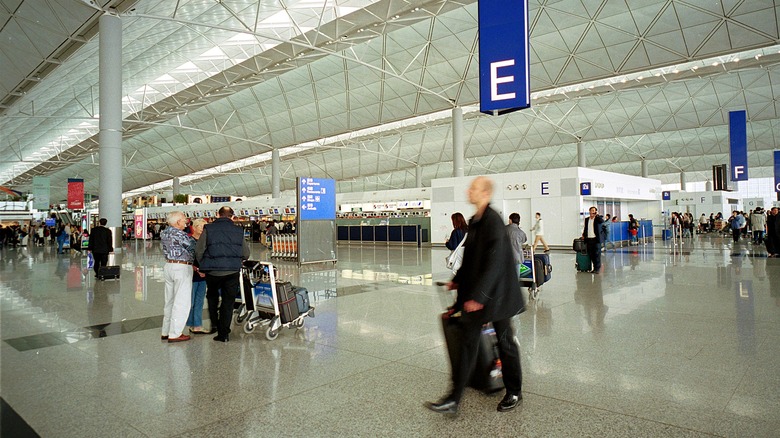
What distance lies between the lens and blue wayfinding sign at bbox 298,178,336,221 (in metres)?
16.5

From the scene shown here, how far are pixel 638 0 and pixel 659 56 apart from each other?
355 centimetres

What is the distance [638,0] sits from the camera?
22422 mm

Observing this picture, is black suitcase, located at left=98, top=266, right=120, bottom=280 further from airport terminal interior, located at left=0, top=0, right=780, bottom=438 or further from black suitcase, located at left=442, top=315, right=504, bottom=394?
black suitcase, located at left=442, top=315, right=504, bottom=394

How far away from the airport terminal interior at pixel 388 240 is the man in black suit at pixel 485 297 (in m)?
0.24

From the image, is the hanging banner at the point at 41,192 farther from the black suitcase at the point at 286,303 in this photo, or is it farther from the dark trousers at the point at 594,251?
the dark trousers at the point at 594,251

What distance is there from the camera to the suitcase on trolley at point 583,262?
12.7m

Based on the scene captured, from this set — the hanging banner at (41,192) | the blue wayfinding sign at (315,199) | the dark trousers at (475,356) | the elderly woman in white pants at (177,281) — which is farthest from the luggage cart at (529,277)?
the hanging banner at (41,192)

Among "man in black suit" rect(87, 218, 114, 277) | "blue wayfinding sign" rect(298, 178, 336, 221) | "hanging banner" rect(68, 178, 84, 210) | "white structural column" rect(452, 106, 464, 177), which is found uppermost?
"white structural column" rect(452, 106, 464, 177)

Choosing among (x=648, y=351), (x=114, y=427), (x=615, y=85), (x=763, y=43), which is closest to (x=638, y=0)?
(x=763, y=43)

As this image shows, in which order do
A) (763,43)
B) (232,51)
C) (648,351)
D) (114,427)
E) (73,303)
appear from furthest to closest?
(232,51) → (763,43) → (73,303) → (648,351) → (114,427)

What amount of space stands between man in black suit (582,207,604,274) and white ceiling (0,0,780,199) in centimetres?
1291

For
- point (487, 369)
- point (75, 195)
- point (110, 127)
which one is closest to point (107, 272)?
point (110, 127)

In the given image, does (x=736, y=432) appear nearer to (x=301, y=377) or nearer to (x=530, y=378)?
(x=530, y=378)

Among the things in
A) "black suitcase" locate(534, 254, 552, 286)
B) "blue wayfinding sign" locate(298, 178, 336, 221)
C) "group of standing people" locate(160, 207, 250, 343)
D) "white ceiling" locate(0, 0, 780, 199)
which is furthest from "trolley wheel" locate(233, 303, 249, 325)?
"white ceiling" locate(0, 0, 780, 199)
